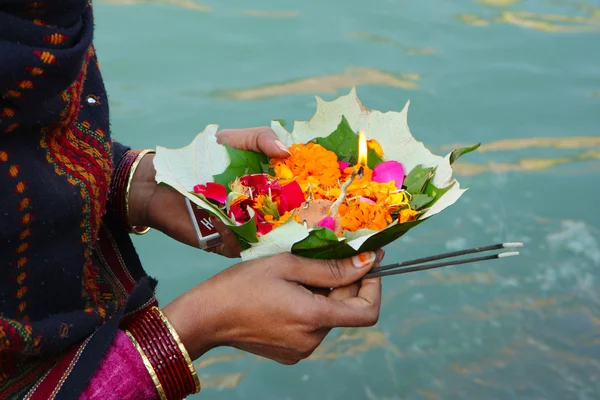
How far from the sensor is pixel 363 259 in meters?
A: 1.31

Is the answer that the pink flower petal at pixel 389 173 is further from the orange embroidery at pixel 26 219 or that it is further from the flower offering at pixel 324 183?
the orange embroidery at pixel 26 219

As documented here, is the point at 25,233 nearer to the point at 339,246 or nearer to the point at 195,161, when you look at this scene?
the point at 195,161

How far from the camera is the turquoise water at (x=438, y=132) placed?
2.59m

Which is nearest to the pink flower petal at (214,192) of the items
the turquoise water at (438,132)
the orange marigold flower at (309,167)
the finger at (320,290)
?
the orange marigold flower at (309,167)

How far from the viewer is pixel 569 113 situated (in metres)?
3.74

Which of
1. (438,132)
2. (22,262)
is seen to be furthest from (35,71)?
(438,132)

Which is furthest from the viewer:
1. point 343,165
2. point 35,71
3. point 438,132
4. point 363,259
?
point 438,132

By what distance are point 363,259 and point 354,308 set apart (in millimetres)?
83

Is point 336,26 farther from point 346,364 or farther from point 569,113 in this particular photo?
point 346,364

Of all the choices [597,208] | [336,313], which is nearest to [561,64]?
[597,208]

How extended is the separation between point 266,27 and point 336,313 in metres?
3.05

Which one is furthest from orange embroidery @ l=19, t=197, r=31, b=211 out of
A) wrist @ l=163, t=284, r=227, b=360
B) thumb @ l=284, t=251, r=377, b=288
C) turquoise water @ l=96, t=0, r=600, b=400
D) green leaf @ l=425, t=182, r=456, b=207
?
turquoise water @ l=96, t=0, r=600, b=400

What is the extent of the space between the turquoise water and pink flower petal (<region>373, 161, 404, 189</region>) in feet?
4.19

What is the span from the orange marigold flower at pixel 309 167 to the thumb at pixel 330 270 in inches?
5.3
